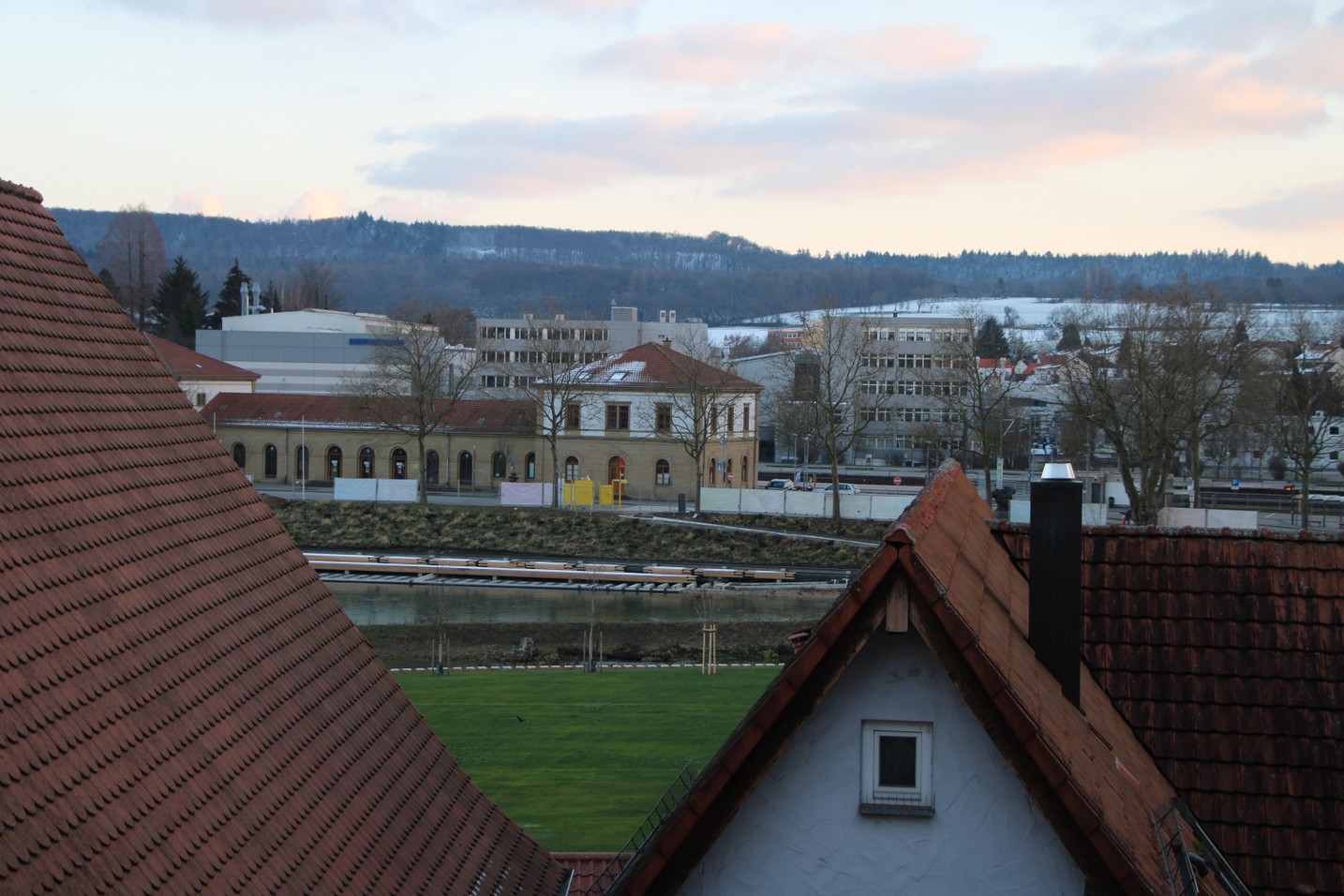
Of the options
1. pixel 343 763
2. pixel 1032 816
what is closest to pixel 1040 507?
pixel 1032 816

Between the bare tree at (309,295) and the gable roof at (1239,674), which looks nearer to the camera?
the gable roof at (1239,674)

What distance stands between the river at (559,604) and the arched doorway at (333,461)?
23.5 meters

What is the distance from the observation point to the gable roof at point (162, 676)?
605 cm

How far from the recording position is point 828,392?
195ft

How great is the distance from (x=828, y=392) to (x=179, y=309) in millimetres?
64892

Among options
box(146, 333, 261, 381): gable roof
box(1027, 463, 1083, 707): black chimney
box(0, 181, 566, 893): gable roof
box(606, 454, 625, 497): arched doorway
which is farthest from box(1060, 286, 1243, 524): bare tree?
box(146, 333, 261, 381): gable roof

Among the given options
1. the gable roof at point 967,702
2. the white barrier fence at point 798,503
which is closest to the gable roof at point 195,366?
the white barrier fence at point 798,503

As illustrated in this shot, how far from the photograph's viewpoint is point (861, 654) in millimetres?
6008

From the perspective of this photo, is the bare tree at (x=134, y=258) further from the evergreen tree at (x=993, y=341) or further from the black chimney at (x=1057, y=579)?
the black chimney at (x=1057, y=579)

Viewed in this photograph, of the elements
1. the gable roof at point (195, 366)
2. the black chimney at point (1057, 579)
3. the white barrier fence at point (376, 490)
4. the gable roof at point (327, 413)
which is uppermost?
the black chimney at point (1057, 579)

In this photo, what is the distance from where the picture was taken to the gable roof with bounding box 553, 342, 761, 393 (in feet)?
210

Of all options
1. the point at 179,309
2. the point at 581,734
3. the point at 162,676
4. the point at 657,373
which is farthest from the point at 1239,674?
the point at 179,309

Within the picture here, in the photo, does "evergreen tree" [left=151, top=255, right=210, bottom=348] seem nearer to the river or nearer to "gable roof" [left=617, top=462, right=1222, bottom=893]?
the river

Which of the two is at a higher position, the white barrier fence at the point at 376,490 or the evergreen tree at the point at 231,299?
the evergreen tree at the point at 231,299
